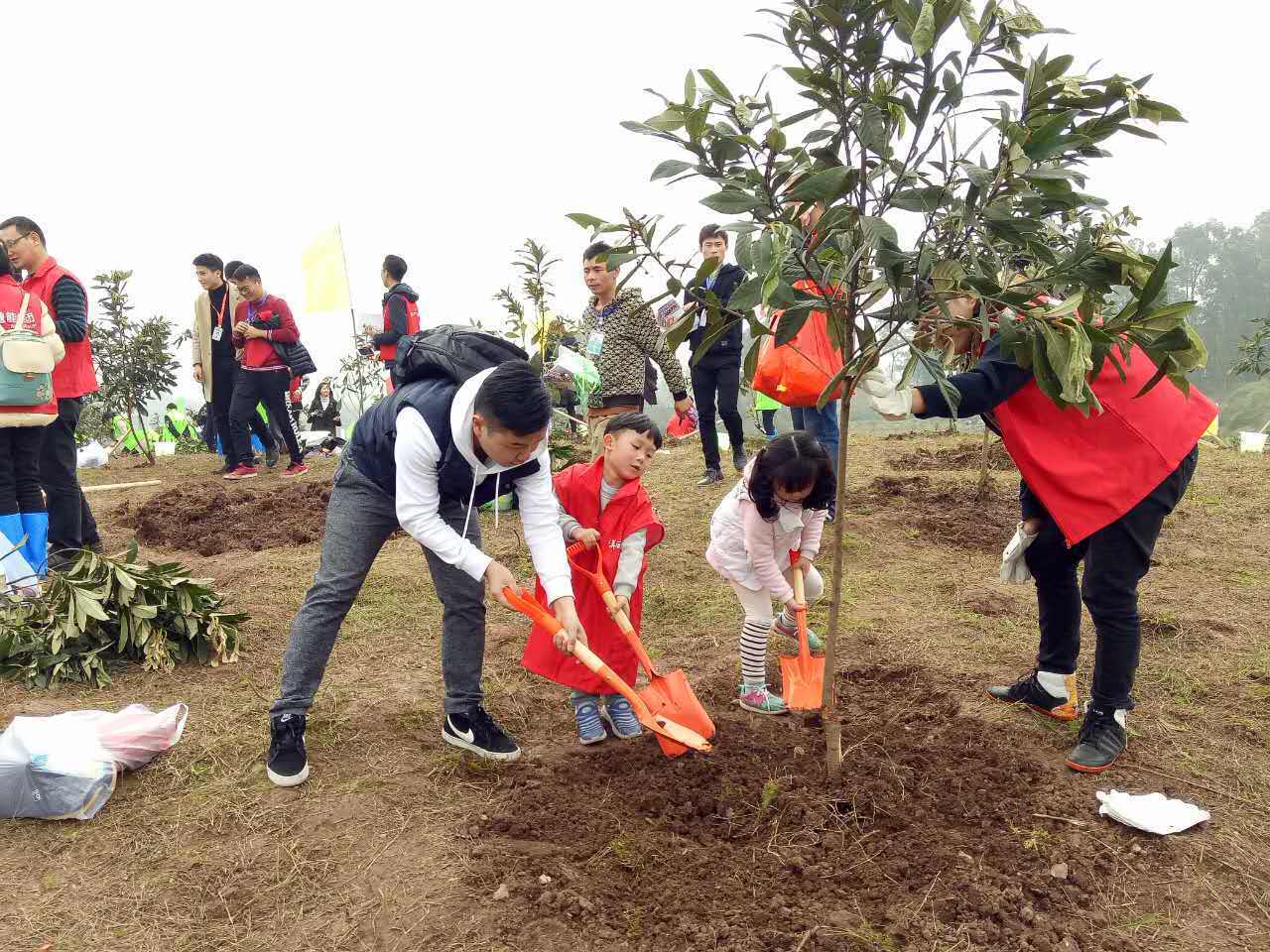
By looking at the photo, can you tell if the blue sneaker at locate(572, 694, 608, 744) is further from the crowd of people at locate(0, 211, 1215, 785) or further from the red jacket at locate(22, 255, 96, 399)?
the red jacket at locate(22, 255, 96, 399)

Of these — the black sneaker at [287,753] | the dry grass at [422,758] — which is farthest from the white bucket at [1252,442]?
the black sneaker at [287,753]

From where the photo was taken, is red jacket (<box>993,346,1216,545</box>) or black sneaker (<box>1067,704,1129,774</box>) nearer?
red jacket (<box>993,346,1216,545</box>)

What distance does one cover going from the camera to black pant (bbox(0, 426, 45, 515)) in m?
4.25

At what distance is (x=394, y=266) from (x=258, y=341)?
142 centimetres

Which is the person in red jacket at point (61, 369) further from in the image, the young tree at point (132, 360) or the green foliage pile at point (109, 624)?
the young tree at point (132, 360)

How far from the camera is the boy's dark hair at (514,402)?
89.0 inches

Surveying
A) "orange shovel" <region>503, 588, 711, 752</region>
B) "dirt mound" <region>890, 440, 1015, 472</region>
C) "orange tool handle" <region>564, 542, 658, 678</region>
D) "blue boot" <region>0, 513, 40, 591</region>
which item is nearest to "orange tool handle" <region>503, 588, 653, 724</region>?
"orange shovel" <region>503, 588, 711, 752</region>

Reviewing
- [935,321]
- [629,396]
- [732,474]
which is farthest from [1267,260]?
[935,321]

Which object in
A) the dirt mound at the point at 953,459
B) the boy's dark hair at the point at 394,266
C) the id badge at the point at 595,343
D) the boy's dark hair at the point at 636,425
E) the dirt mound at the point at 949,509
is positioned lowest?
the dirt mound at the point at 953,459

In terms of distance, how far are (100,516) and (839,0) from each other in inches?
288

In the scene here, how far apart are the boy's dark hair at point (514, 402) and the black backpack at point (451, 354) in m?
0.25

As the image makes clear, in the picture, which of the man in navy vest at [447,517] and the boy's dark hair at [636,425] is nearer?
the man in navy vest at [447,517]

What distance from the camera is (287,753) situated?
2.78 meters

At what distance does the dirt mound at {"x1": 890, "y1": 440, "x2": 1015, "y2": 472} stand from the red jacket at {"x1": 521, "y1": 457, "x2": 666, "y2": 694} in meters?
5.76
